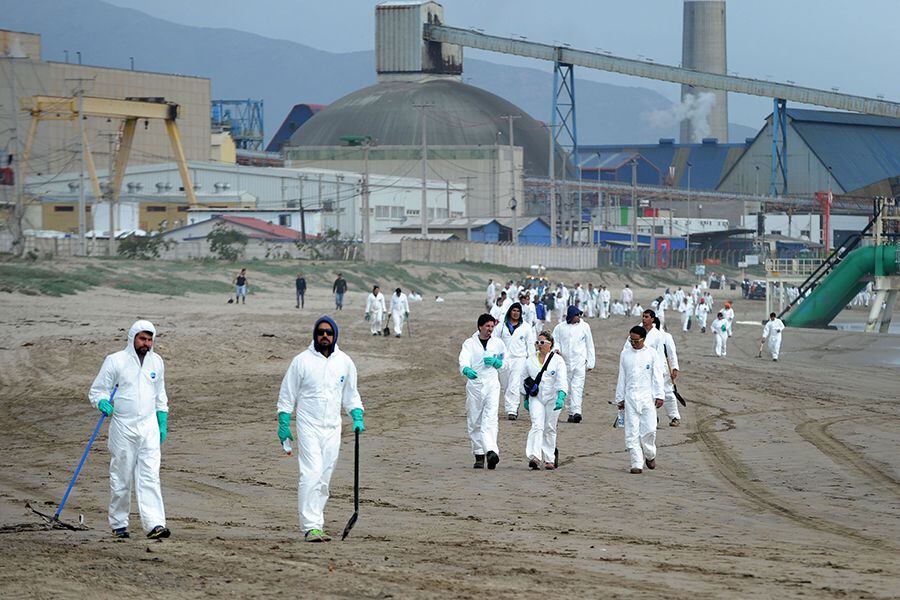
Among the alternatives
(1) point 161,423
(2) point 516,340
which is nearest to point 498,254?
(2) point 516,340

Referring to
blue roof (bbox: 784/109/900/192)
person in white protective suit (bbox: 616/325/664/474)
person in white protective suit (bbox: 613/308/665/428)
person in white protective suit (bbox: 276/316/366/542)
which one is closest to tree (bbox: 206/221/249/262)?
person in white protective suit (bbox: 613/308/665/428)

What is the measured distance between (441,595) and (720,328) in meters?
28.1

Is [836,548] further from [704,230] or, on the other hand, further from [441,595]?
[704,230]

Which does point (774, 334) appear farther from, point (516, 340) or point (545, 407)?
point (545, 407)

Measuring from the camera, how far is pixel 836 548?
33.1ft

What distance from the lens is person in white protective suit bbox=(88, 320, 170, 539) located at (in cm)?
1045

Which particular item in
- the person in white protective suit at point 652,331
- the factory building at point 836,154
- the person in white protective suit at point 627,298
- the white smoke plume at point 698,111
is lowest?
the person in white protective suit at point 627,298

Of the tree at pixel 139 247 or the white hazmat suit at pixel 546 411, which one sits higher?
the tree at pixel 139 247

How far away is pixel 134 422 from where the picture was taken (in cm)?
1071

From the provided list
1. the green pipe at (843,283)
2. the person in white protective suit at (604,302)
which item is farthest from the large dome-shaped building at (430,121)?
the green pipe at (843,283)

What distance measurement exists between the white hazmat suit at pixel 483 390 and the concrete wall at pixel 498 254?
199ft

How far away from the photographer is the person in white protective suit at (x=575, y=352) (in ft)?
65.8

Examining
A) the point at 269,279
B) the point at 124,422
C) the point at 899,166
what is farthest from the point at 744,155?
the point at 124,422

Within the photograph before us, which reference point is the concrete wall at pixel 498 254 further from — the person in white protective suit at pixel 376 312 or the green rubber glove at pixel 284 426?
the green rubber glove at pixel 284 426
